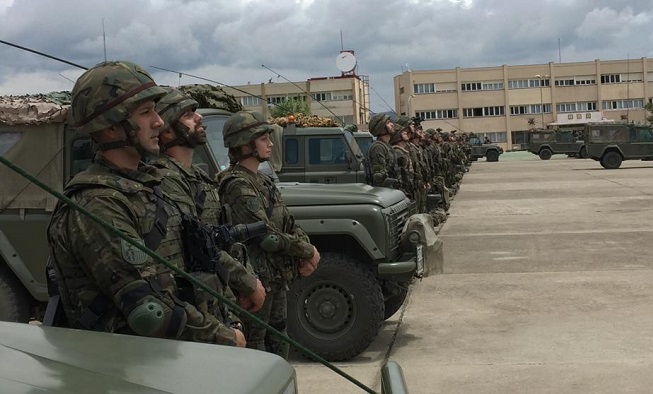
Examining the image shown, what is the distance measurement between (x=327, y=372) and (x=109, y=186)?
341cm

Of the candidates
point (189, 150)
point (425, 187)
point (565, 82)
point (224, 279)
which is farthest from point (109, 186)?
point (565, 82)

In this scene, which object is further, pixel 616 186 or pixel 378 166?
pixel 616 186

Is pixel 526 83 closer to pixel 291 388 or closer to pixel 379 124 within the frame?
pixel 379 124

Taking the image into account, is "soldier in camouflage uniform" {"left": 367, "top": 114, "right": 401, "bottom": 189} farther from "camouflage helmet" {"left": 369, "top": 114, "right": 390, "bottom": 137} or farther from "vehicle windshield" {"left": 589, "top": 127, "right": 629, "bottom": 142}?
"vehicle windshield" {"left": 589, "top": 127, "right": 629, "bottom": 142}

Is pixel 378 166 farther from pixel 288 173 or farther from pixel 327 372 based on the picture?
pixel 327 372

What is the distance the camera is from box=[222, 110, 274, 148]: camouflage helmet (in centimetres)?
433

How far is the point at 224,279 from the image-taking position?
9.35 ft

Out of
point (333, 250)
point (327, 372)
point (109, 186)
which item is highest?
point (109, 186)

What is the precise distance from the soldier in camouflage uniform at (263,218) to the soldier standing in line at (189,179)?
0.39 metres

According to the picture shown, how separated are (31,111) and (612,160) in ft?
99.3

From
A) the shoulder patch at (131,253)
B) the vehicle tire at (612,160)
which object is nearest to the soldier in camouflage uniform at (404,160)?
the shoulder patch at (131,253)

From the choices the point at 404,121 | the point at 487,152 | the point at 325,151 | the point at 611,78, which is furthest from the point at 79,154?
the point at 611,78

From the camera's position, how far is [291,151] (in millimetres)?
11000

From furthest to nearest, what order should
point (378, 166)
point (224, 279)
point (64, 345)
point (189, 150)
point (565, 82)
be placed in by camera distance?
point (565, 82) → point (378, 166) → point (189, 150) → point (224, 279) → point (64, 345)
